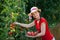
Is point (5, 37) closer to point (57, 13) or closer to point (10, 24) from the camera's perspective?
point (10, 24)

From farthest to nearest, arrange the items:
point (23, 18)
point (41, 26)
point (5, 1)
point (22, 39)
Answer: point (22, 39), point (23, 18), point (5, 1), point (41, 26)

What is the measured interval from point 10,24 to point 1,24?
31cm

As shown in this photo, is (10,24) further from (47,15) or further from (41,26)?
(47,15)

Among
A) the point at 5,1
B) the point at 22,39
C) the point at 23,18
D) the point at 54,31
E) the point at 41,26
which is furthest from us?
the point at 54,31

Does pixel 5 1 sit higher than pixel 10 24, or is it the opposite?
pixel 5 1

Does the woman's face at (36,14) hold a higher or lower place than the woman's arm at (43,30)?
higher

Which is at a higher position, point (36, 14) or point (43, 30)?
point (36, 14)

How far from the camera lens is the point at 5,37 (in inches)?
211

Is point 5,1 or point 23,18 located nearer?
point 5,1

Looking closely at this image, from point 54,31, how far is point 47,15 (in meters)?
0.54

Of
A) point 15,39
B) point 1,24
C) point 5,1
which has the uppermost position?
point 5,1

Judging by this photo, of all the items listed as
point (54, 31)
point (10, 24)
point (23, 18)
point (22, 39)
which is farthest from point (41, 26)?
point (54, 31)

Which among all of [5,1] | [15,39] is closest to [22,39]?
[15,39]

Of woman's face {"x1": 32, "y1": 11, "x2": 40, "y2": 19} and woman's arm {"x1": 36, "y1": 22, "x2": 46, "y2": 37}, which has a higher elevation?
woman's face {"x1": 32, "y1": 11, "x2": 40, "y2": 19}
